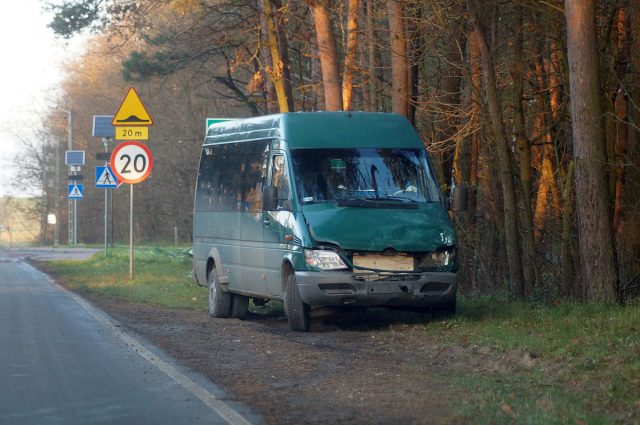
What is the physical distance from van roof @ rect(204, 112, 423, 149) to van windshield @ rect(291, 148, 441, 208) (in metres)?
0.12

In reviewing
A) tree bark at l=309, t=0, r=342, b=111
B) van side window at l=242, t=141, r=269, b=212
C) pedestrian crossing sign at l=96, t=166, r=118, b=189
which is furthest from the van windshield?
pedestrian crossing sign at l=96, t=166, r=118, b=189

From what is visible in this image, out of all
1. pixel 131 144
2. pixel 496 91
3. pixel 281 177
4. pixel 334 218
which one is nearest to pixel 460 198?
pixel 334 218

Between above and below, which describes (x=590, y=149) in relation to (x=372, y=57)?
below

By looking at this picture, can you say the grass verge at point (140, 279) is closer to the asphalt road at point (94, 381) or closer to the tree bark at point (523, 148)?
the asphalt road at point (94, 381)

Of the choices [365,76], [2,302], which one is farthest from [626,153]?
[2,302]

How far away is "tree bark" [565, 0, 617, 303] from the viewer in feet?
42.7

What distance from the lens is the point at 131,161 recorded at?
71.6 feet

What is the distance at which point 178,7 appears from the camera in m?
22.2

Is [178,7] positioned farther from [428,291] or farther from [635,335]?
[635,335]

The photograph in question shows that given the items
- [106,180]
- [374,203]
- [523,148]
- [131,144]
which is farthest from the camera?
[106,180]

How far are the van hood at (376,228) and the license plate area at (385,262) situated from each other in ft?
0.40

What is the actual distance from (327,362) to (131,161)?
12.4 m

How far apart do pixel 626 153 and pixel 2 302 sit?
10537mm

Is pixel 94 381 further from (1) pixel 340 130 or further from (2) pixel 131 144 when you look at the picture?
(2) pixel 131 144
